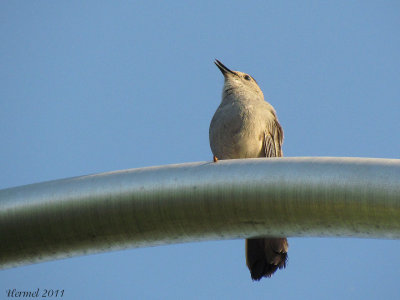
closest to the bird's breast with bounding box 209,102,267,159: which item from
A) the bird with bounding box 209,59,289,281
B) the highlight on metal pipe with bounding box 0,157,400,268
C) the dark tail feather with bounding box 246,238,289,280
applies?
the bird with bounding box 209,59,289,281

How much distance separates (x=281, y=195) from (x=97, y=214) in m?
0.84

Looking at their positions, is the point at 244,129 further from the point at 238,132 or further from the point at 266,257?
the point at 266,257

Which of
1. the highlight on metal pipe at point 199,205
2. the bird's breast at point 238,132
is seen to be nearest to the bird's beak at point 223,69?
the bird's breast at point 238,132

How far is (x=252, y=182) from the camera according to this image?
2711 mm

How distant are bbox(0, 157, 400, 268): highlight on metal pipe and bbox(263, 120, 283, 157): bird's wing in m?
4.02

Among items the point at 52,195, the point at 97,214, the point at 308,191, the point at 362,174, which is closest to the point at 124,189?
the point at 97,214

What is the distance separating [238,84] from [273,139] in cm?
110

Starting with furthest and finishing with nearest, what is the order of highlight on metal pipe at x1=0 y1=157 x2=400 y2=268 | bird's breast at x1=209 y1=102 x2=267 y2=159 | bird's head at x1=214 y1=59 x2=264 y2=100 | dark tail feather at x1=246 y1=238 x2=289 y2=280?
1. bird's head at x1=214 y1=59 x2=264 y2=100
2. bird's breast at x1=209 y1=102 x2=267 y2=159
3. dark tail feather at x1=246 y1=238 x2=289 y2=280
4. highlight on metal pipe at x1=0 y1=157 x2=400 y2=268

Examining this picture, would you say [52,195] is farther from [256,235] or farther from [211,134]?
[211,134]

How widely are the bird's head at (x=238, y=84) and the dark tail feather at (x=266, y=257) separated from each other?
273 cm

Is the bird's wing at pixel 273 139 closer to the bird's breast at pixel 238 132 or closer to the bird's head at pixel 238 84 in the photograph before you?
the bird's breast at pixel 238 132

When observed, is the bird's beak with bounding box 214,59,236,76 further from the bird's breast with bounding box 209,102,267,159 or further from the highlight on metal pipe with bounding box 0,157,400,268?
the highlight on metal pipe with bounding box 0,157,400,268

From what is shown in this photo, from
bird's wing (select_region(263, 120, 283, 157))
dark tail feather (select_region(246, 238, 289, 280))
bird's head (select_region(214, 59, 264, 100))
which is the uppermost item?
bird's head (select_region(214, 59, 264, 100))

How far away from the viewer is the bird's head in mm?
7562
